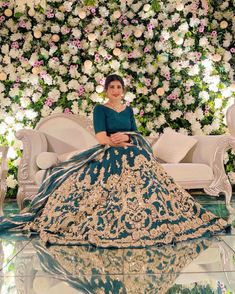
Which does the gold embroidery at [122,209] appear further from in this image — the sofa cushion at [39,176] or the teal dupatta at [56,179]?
the sofa cushion at [39,176]

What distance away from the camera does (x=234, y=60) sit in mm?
7199

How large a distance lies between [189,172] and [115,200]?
175 centimetres

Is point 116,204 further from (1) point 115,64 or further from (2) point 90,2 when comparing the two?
(2) point 90,2

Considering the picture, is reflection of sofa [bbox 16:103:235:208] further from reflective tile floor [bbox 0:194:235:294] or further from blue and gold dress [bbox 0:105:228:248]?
reflective tile floor [bbox 0:194:235:294]

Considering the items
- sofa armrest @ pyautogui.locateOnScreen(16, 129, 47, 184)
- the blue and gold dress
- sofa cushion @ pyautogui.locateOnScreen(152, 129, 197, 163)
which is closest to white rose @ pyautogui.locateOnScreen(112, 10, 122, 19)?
sofa cushion @ pyautogui.locateOnScreen(152, 129, 197, 163)

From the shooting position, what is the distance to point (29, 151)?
220 inches

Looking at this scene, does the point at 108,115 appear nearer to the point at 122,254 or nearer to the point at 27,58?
the point at 122,254

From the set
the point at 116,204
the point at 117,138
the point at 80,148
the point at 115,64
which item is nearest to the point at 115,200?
the point at 116,204

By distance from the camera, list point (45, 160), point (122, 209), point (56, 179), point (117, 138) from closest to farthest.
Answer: point (122, 209) → point (117, 138) → point (56, 179) → point (45, 160)

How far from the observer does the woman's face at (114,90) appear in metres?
4.19

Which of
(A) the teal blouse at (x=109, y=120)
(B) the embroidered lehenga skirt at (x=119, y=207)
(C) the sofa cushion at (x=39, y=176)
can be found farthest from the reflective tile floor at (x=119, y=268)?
(C) the sofa cushion at (x=39, y=176)

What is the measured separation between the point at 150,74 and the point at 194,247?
4.00 m

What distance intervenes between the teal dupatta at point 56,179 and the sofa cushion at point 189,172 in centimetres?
105

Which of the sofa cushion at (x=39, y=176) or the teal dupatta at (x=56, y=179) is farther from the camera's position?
the sofa cushion at (x=39, y=176)
